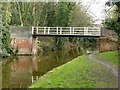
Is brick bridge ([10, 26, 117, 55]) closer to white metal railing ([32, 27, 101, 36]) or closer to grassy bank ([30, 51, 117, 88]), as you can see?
white metal railing ([32, 27, 101, 36])

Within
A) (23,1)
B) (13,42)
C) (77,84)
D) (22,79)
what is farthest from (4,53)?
(77,84)

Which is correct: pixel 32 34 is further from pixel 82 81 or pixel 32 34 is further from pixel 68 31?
pixel 82 81

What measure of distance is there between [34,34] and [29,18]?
4363mm

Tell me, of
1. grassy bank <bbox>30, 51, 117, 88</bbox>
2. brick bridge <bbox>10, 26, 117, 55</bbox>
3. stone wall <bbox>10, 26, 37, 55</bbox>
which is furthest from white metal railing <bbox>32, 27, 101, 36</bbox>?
grassy bank <bbox>30, 51, 117, 88</bbox>

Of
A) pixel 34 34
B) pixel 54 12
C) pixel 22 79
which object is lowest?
pixel 22 79

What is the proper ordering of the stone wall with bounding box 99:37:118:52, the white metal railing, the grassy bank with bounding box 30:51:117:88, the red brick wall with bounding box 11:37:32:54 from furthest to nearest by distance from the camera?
the white metal railing → the red brick wall with bounding box 11:37:32:54 → the stone wall with bounding box 99:37:118:52 → the grassy bank with bounding box 30:51:117:88

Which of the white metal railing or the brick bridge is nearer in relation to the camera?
the brick bridge

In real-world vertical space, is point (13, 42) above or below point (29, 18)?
below

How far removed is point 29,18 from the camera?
94.3 feet

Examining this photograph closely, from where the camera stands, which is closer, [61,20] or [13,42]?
[13,42]

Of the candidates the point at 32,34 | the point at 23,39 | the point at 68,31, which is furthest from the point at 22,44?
the point at 68,31

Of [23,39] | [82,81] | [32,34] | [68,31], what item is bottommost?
[82,81]

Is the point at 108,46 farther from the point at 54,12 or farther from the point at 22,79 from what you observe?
the point at 22,79

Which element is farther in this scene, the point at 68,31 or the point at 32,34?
the point at 68,31
